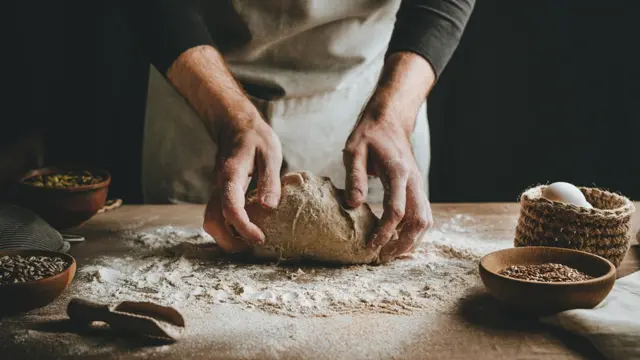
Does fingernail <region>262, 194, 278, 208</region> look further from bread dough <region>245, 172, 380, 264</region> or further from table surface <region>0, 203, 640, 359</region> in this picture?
table surface <region>0, 203, 640, 359</region>

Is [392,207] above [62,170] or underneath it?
above

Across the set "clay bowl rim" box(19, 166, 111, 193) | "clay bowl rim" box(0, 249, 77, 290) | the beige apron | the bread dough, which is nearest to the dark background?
the beige apron

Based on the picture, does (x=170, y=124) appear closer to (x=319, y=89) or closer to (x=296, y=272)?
(x=319, y=89)

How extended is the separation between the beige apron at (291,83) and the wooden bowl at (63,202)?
50 centimetres

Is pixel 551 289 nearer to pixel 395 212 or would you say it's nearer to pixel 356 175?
pixel 395 212

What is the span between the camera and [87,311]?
1.25m

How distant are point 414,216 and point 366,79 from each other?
80cm

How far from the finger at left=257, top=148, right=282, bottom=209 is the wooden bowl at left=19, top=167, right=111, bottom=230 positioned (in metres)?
0.51

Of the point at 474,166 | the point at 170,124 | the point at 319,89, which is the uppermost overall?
the point at 319,89

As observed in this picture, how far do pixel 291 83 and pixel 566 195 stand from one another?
969mm

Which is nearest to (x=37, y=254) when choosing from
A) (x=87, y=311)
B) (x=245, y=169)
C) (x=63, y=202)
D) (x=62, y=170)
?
(x=87, y=311)

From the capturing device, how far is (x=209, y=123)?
6.09ft

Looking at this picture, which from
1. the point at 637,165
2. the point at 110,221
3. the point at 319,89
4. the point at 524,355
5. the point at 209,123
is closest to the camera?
the point at 524,355

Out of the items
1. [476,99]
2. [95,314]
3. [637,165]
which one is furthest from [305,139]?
[637,165]
